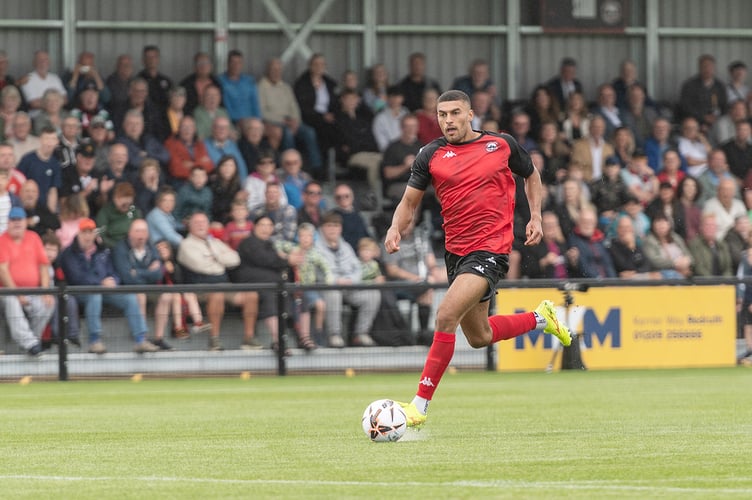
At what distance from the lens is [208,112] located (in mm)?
21344

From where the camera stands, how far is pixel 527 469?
296 inches

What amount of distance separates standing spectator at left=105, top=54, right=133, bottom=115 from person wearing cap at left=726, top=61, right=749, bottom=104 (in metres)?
10.0

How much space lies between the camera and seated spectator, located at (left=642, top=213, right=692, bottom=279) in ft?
67.6

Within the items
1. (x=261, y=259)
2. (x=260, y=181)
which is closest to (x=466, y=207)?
(x=261, y=259)

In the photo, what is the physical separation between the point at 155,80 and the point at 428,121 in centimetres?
409

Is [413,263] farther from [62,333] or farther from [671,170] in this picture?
[671,170]

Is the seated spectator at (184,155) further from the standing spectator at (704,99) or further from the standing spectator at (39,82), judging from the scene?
the standing spectator at (704,99)

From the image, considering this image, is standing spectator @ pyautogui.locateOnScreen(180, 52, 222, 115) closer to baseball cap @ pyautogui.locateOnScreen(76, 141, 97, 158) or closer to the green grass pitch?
baseball cap @ pyautogui.locateOnScreen(76, 141, 97, 158)

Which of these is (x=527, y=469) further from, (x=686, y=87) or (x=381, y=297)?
(x=686, y=87)

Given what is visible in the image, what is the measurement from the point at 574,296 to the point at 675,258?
10.2ft

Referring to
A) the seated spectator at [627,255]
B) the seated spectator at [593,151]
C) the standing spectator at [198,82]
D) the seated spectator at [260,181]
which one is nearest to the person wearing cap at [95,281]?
the seated spectator at [260,181]

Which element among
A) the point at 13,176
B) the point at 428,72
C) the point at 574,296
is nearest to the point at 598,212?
the point at 574,296

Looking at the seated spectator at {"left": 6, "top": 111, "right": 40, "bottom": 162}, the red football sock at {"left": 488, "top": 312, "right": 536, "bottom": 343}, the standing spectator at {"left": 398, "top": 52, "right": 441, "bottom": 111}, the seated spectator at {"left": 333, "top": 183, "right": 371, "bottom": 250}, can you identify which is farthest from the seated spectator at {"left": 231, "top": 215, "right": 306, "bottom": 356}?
the red football sock at {"left": 488, "top": 312, "right": 536, "bottom": 343}

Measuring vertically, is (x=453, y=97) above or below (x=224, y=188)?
above
